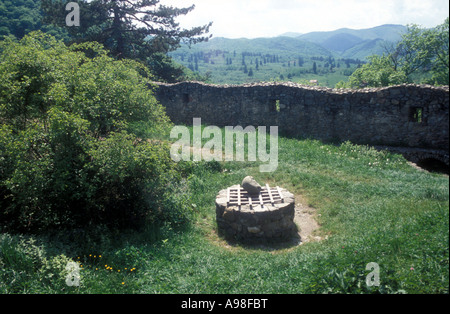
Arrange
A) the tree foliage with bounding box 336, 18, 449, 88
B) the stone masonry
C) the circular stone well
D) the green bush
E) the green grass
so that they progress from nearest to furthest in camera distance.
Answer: the green grass → the green bush → the circular stone well → the stone masonry → the tree foliage with bounding box 336, 18, 449, 88

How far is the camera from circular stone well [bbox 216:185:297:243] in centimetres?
658

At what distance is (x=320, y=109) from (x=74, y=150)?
27.2ft

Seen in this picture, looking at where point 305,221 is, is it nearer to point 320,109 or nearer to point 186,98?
point 320,109

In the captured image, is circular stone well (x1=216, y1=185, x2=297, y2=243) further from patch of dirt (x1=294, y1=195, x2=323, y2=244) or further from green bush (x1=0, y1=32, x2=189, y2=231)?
green bush (x1=0, y1=32, x2=189, y2=231)

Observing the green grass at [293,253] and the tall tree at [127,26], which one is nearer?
the green grass at [293,253]

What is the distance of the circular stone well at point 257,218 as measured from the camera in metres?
6.58

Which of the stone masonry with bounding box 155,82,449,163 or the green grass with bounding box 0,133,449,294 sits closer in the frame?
the green grass with bounding box 0,133,449,294

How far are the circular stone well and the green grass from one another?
0.33 meters

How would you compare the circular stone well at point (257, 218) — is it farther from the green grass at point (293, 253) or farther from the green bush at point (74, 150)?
the green bush at point (74, 150)

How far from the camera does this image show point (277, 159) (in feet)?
32.7

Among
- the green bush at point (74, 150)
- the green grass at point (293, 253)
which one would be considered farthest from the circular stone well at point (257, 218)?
the green bush at point (74, 150)

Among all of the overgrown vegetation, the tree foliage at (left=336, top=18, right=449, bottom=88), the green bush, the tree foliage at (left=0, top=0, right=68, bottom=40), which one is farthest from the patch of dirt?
the tree foliage at (left=0, top=0, right=68, bottom=40)

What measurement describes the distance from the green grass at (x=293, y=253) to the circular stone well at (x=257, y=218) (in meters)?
0.33

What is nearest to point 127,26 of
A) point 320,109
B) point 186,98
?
point 186,98
